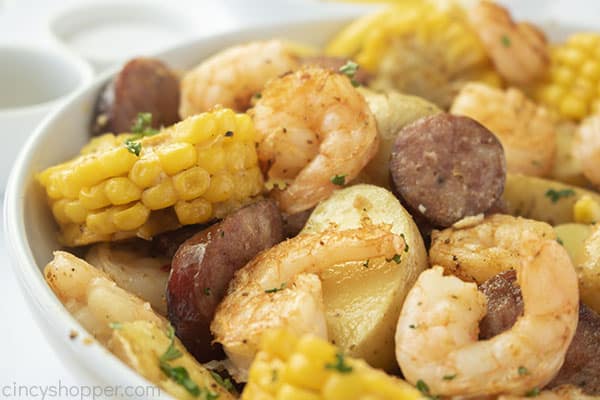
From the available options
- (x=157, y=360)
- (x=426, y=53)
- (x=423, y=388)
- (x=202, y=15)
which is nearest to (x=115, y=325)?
(x=157, y=360)

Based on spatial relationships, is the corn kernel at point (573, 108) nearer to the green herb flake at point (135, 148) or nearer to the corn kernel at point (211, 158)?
the corn kernel at point (211, 158)

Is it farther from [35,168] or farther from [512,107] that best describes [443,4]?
[35,168]

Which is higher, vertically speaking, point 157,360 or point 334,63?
point 334,63

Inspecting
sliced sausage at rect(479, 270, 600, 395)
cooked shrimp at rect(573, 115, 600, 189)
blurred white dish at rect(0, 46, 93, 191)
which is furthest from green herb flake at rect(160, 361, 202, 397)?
blurred white dish at rect(0, 46, 93, 191)

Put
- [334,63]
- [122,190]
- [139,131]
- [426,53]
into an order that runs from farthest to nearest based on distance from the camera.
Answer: [426,53]
[334,63]
[139,131]
[122,190]

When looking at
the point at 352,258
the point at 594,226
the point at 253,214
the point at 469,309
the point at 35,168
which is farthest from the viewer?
the point at 35,168

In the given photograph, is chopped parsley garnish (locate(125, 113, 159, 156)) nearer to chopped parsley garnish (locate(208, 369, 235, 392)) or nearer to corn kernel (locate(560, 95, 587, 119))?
chopped parsley garnish (locate(208, 369, 235, 392))

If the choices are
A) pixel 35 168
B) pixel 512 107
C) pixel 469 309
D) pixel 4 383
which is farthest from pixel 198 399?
pixel 512 107

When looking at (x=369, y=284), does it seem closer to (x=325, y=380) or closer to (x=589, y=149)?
(x=325, y=380)
